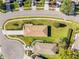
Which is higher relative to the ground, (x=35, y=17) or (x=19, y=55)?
(x=35, y=17)

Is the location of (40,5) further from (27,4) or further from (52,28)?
(52,28)

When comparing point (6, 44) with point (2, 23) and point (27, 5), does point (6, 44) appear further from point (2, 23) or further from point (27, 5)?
point (27, 5)

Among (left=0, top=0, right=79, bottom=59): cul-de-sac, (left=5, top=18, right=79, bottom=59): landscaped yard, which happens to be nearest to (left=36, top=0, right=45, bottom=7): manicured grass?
(left=0, top=0, right=79, bottom=59): cul-de-sac

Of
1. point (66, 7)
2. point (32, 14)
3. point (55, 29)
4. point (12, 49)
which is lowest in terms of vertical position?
point (12, 49)

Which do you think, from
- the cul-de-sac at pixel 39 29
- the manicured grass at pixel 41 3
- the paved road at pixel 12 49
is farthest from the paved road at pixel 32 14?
the paved road at pixel 12 49

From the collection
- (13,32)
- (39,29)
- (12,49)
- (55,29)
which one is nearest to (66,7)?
(55,29)

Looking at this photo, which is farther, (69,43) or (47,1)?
(47,1)

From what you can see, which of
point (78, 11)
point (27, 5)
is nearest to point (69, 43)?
point (78, 11)
